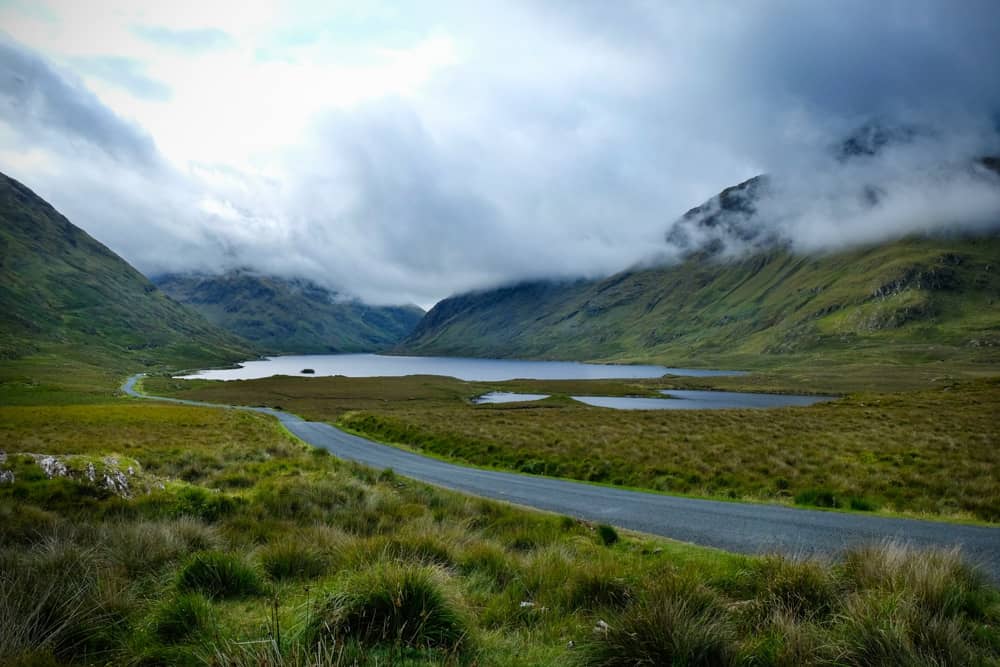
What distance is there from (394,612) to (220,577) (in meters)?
2.70

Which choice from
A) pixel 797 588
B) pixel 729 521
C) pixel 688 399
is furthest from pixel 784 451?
pixel 688 399

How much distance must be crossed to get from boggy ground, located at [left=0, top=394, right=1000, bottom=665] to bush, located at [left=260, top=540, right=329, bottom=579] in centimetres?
3

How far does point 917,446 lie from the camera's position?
79.2ft

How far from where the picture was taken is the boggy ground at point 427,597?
428 cm

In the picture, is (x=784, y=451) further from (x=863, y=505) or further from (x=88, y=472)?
(x=88, y=472)

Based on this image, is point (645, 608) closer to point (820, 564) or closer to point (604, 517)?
point (820, 564)

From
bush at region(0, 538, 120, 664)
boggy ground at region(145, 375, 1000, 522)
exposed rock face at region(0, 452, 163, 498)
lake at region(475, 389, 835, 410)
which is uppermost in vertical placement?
bush at region(0, 538, 120, 664)

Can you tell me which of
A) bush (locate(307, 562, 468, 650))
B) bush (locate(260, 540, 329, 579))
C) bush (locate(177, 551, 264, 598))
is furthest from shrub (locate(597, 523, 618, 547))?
bush (locate(177, 551, 264, 598))

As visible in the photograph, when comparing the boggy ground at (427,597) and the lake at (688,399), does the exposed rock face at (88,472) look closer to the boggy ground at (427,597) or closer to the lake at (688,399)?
the boggy ground at (427,597)

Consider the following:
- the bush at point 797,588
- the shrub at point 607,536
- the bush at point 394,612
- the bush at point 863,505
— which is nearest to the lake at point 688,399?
the bush at point 863,505

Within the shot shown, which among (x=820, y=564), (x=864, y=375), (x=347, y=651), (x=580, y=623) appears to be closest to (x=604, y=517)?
(x=820, y=564)

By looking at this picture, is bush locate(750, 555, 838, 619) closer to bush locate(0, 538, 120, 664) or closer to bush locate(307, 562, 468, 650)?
bush locate(307, 562, 468, 650)

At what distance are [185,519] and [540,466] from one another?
18426 mm

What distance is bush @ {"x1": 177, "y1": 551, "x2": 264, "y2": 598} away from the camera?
236 inches
